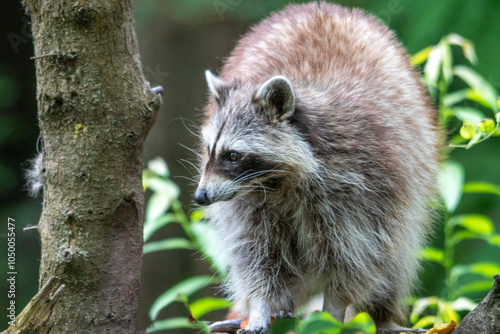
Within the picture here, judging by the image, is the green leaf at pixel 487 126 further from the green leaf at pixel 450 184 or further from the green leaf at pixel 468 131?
the green leaf at pixel 450 184

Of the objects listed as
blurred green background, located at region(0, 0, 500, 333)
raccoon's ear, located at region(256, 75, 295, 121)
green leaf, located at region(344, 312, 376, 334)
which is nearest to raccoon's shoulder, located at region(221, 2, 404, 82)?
raccoon's ear, located at region(256, 75, 295, 121)

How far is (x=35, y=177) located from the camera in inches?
114

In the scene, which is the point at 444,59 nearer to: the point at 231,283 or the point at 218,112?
the point at 218,112

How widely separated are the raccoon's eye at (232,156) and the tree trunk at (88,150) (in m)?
0.74

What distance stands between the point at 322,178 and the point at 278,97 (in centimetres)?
50

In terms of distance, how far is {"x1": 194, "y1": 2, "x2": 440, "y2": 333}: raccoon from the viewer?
125 inches

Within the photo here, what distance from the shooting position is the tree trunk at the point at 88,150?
233cm

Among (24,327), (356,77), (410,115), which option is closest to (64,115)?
(24,327)

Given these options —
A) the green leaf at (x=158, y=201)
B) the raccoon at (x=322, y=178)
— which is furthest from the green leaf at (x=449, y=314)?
the green leaf at (x=158, y=201)

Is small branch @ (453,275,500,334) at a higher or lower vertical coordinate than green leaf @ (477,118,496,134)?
lower

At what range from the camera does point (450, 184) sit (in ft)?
12.1

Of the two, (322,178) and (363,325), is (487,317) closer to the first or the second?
(363,325)

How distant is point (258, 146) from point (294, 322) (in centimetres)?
143

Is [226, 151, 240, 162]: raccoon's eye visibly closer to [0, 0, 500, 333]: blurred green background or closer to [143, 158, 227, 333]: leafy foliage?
[143, 158, 227, 333]: leafy foliage
